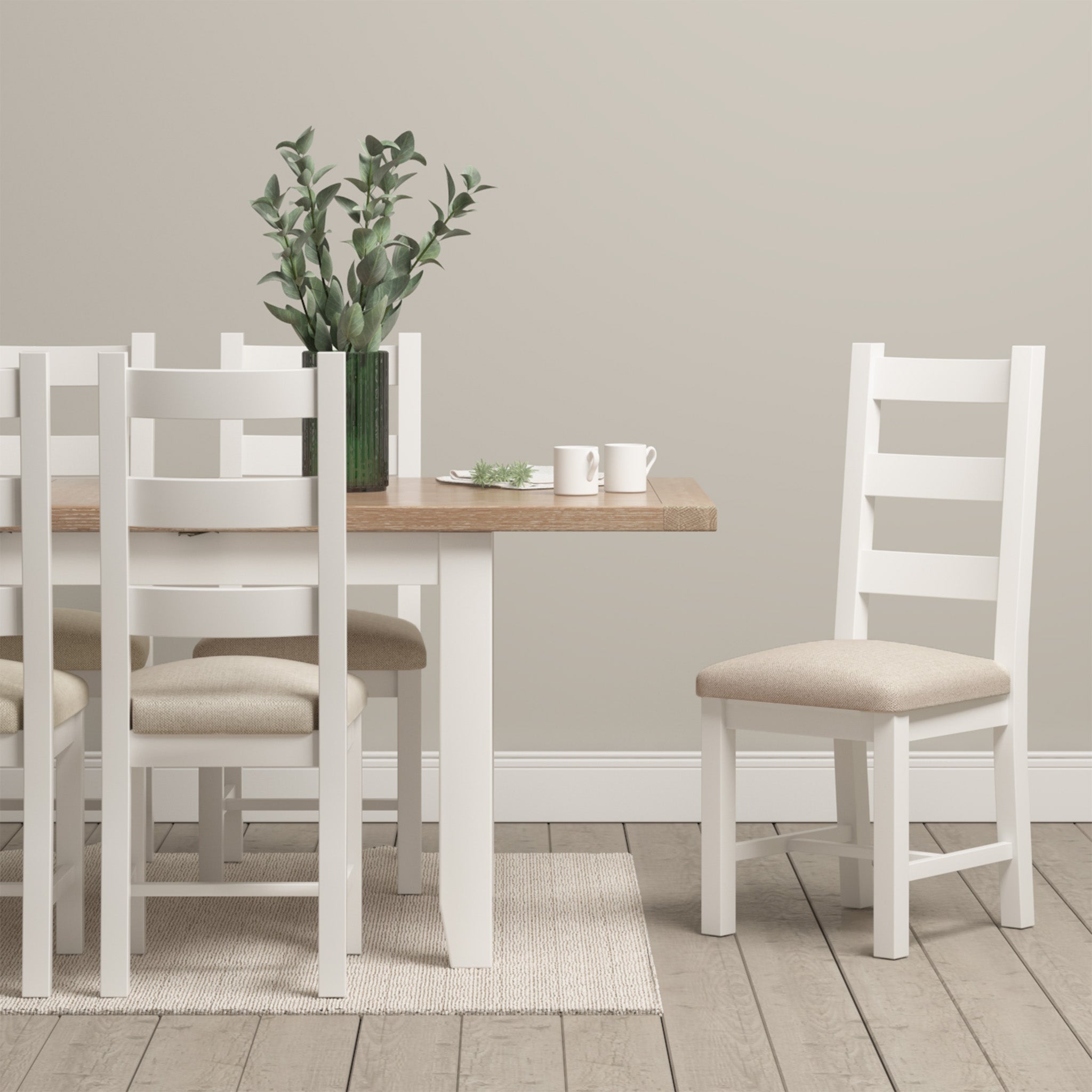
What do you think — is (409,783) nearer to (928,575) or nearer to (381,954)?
(381,954)

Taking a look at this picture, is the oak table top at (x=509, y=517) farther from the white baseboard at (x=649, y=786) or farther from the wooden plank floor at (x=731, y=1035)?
the white baseboard at (x=649, y=786)

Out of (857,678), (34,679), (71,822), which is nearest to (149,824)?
(71,822)

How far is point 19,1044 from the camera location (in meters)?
2.15

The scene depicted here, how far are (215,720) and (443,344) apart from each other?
145 cm

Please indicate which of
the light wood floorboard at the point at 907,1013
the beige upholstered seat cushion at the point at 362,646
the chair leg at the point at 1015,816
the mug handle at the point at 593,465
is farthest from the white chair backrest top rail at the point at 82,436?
the chair leg at the point at 1015,816

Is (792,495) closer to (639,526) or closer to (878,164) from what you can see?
(878,164)

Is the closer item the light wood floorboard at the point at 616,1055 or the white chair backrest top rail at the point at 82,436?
the light wood floorboard at the point at 616,1055

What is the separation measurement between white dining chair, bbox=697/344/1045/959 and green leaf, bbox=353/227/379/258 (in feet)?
3.01

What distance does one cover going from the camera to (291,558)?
7.71 feet

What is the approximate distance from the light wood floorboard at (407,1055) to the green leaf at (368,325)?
3.58ft

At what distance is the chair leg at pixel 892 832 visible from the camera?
8.04 ft

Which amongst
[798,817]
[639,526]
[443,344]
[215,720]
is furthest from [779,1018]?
[443,344]

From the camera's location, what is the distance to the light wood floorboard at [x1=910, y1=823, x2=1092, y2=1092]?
6.86 ft

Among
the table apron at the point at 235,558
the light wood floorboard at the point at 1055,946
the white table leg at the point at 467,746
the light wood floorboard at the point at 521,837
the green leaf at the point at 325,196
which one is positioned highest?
the green leaf at the point at 325,196
